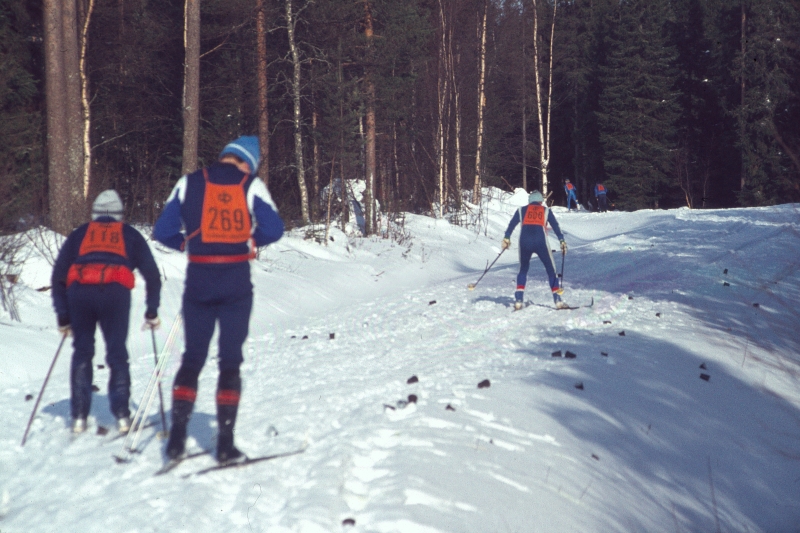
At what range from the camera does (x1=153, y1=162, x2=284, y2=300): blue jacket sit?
4.76 meters

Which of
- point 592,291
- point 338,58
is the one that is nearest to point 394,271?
point 592,291

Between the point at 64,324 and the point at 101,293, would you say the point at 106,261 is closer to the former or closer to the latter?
the point at 101,293

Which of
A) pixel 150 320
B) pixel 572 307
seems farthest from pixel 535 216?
pixel 150 320

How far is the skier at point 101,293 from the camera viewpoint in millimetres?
5652

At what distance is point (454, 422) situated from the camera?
5855 millimetres

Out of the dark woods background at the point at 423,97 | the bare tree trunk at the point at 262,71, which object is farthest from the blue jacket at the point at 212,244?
the bare tree trunk at the point at 262,71

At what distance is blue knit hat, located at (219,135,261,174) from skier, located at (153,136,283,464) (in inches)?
0.9

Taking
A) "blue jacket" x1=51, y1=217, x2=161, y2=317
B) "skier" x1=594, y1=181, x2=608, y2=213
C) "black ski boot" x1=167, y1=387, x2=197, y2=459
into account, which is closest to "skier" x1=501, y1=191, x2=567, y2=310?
"blue jacket" x1=51, y1=217, x2=161, y2=317

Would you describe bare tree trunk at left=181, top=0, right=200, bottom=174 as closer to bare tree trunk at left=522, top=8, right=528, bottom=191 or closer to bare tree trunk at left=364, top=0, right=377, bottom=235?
bare tree trunk at left=364, top=0, right=377, bottom=235

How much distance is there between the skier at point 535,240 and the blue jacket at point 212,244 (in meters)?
7.33

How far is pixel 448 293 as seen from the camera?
1399cm

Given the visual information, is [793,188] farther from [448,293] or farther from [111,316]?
[448,293]

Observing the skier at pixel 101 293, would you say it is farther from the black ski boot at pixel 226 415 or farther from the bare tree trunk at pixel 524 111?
the bare tree trunk at pixel 524 111

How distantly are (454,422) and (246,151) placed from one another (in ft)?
8.74
